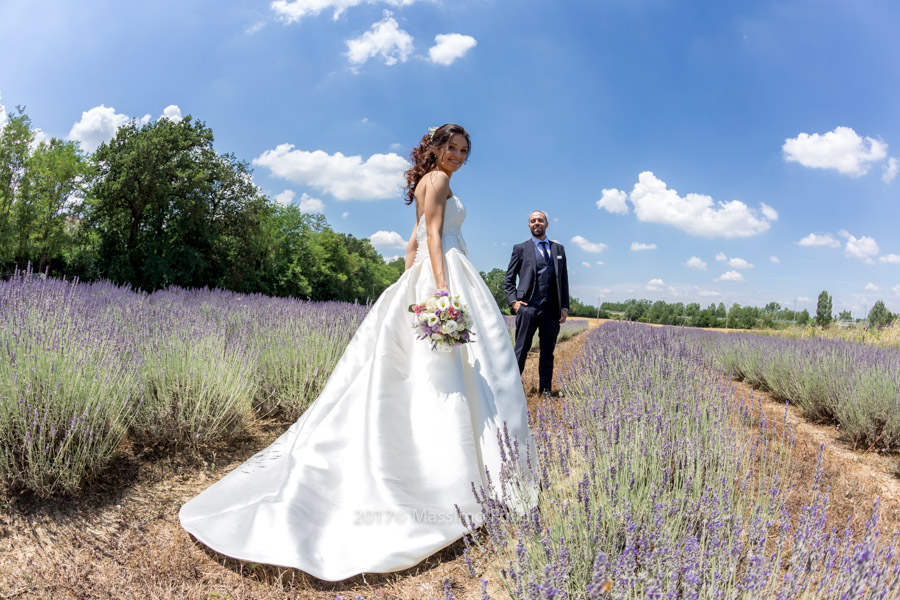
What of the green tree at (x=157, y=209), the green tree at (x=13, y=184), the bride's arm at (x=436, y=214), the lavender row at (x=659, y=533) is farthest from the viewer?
the green tree at (x=157, y=209)

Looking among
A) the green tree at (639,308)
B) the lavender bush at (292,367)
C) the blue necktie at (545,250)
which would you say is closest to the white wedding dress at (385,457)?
the lavender bush at (292,367)

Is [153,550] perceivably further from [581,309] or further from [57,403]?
[581,309]

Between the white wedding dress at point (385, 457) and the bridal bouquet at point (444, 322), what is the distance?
16cm

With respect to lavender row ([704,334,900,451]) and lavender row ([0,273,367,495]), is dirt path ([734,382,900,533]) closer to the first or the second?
lavender row ([704,334,900,451])

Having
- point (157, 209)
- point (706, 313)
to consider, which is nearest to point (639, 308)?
point (706, 313)

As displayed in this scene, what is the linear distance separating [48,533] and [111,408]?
2.25 feet

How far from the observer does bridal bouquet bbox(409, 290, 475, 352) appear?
7.90ft

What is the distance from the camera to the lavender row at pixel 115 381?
2434 mm

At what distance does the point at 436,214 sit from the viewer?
112 inches

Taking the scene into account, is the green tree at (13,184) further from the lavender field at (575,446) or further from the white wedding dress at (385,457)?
the white wedding dress at (385,457)

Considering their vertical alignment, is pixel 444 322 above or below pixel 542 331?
above

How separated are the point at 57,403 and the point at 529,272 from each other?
3.80m

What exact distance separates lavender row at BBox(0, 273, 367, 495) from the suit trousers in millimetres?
1815

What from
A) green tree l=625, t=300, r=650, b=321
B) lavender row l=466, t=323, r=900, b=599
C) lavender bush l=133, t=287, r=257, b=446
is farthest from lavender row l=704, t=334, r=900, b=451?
green tree l=625, t=300, r=650, b=321
